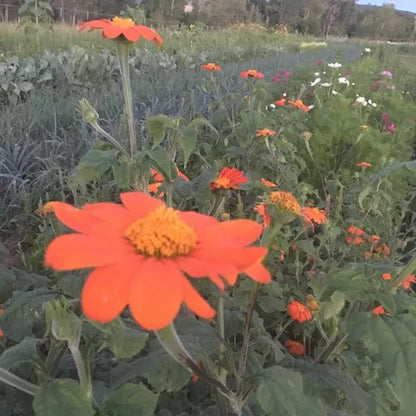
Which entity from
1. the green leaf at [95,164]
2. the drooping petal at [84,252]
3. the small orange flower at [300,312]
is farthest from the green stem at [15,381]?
the small orange flower at [300,312]

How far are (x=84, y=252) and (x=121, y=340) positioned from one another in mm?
172

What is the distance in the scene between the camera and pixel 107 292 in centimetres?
49

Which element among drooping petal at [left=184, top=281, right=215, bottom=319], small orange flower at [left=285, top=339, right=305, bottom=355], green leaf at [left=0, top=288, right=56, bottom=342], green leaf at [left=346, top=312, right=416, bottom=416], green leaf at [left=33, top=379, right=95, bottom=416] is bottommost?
small orange flower at [left=285, top=339, right=305, bottom=355]

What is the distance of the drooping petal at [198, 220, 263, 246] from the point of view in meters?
0.59

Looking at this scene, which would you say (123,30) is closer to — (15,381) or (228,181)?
(228,181)

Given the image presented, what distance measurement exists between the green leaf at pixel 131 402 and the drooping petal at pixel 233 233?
9.8 inches

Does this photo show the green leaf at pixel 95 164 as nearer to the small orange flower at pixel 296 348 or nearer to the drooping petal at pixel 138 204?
the drooping petal at pixel 138 204

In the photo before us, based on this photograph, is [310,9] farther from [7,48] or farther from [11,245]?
[11,245]

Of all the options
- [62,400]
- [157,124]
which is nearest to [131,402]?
[62,400]

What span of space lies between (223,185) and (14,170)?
1784mm

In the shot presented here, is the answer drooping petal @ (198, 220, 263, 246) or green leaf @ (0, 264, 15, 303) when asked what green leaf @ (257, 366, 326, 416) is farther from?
green leaf @ (0, 264, 15, 303)

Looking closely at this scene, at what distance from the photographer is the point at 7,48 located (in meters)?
6.90

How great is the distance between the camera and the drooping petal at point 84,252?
51 centimetres

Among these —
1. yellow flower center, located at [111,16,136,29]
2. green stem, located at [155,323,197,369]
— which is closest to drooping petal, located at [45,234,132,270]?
green stem, located at [155,323,197,369]
